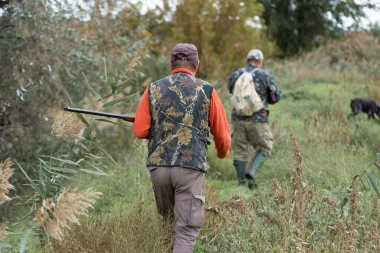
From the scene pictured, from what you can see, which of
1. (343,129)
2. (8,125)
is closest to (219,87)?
(343,129)

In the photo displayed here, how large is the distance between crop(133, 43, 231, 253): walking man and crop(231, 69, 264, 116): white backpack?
3.21 meters

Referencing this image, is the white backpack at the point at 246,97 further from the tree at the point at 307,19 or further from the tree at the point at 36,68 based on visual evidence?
the tree at the point at 307,19

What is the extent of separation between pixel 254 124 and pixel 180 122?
357 cm

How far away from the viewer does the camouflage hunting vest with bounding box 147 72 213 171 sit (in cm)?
425

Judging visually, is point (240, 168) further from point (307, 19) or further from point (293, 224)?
point (307, 19)

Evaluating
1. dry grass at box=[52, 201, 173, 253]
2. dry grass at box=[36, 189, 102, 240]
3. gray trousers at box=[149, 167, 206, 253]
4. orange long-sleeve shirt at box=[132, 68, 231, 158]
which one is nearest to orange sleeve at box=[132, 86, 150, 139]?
orange long-sleeve shirt at box=[132, 68, 231, 158]

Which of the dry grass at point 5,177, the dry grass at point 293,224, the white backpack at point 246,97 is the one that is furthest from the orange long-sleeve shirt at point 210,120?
the white backpack at point 246,97

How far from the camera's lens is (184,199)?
4289 millimetres

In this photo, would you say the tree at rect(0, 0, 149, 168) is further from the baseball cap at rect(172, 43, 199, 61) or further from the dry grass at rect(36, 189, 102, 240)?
the dry grass at rect(36, 189, 102, 240)

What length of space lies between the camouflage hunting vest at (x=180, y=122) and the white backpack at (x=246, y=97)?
3.28 meters

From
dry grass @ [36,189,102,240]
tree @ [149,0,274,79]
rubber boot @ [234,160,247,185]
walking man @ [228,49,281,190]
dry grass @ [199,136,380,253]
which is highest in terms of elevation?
dry grass @ [36,189,102,240]

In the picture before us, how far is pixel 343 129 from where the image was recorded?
930 centimetres

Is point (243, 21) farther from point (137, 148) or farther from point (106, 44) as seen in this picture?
point (137, 148)

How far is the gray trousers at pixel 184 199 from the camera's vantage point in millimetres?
4246
